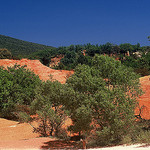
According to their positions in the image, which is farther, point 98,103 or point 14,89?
point 14,89

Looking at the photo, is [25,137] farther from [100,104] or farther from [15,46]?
[15,46]

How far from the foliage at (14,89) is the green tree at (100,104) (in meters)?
14.1

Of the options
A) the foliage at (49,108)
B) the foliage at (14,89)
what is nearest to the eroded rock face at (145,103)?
the foliage at (49,108)

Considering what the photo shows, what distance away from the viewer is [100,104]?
11250mm

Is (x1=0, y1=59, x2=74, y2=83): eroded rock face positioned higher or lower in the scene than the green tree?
higher

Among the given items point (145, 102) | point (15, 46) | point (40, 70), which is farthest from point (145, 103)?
point (15, 46)

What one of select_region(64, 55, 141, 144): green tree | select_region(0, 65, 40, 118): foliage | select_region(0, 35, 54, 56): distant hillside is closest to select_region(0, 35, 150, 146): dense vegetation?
select_region(64, 55, 141, 144): green tree

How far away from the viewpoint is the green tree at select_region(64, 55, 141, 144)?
36.8ft

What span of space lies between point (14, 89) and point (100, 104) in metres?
17.1

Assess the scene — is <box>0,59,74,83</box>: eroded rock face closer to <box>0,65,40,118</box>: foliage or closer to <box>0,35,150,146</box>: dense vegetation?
<box>0,65,40,118</box>: foliage

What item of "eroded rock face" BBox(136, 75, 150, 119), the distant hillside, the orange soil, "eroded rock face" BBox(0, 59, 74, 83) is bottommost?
the orange soil

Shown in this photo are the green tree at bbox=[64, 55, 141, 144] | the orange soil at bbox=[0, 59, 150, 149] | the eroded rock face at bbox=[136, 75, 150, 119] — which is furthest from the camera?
the eroded rock face at bbox=[136, 75, 150, 119]

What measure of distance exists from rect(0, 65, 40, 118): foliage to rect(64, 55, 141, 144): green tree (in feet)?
46.4

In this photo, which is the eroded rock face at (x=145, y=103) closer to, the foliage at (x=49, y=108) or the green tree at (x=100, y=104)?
the green tree at (x=100, y=104)
